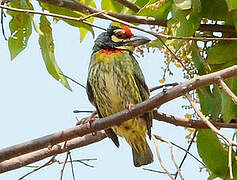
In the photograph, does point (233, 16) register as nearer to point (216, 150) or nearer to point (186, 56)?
point (186, 56)

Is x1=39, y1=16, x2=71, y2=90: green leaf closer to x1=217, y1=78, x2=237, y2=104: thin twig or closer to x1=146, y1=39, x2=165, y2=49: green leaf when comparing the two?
x1=146, y1=39, x2=165, y2=49: green leaf

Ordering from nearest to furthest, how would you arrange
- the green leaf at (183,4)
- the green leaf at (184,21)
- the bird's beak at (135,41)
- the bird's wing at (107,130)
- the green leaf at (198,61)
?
the green leaf at (183,4) → the green leaf at (184,21) → the green leaf at (198,61) → the bird's beak at (135,41) → the bird's wing at (107,130)

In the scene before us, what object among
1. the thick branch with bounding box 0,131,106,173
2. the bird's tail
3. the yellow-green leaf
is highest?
the thick branch with bounding box 0,131,106,173

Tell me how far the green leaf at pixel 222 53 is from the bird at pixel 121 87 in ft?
1.80

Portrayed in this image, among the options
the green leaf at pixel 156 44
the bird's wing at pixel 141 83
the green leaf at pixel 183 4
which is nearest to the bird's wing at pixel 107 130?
the bird's wing at pixel 141 83

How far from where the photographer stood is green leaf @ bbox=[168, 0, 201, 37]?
2.21 m

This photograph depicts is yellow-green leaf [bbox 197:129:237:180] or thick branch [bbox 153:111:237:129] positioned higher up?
thick branch [bbox 153:111:237:129]

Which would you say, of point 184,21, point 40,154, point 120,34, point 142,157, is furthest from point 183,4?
point 142,157

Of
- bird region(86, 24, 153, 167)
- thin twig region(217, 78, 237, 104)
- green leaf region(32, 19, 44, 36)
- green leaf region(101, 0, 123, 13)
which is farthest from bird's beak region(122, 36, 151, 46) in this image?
thin twig region(217, 78, 237, 104)

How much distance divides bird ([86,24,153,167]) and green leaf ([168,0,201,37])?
0.62 meters

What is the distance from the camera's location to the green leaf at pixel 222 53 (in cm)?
233

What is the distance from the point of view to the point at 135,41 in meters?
2.88

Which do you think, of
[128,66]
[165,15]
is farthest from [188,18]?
[128,66]

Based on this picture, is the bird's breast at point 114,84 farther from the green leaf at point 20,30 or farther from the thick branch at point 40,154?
the green leaf at point 20,30
